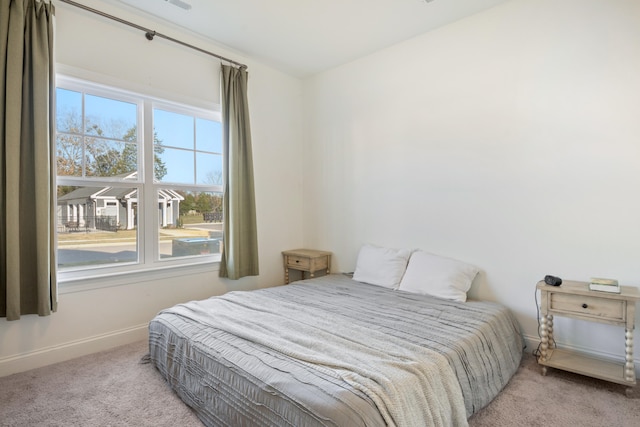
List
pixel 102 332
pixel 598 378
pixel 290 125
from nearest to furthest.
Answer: pixel 598 378, pixel 102 332, pixel 290 125

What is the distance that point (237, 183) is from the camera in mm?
3254

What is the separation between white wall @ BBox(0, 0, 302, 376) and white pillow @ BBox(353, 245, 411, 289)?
1.14 meters


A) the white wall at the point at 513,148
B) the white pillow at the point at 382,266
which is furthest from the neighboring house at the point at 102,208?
the white wall at the point at 513,148

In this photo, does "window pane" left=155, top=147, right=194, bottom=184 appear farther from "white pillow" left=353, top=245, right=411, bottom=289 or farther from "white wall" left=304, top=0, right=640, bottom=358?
"white pillow" left=353, top=245, right=411, bottom=289

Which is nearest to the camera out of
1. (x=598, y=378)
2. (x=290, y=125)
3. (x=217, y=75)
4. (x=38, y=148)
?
(x=598, y=378)

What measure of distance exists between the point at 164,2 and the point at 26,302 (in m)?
2.40

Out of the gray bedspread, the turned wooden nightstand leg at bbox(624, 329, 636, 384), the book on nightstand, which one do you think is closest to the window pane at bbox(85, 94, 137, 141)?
the gray bedspread

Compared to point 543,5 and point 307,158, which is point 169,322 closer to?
point 307,158

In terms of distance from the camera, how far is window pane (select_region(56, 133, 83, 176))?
244cm

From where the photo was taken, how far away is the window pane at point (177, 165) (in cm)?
302

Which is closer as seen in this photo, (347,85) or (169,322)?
(169,322)

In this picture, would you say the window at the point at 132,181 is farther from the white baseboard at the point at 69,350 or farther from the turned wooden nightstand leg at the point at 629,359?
the turned wooden nightstand leg at the point at 629,359

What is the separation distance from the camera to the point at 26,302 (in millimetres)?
2172

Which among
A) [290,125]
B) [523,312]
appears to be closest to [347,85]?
[290,125]
